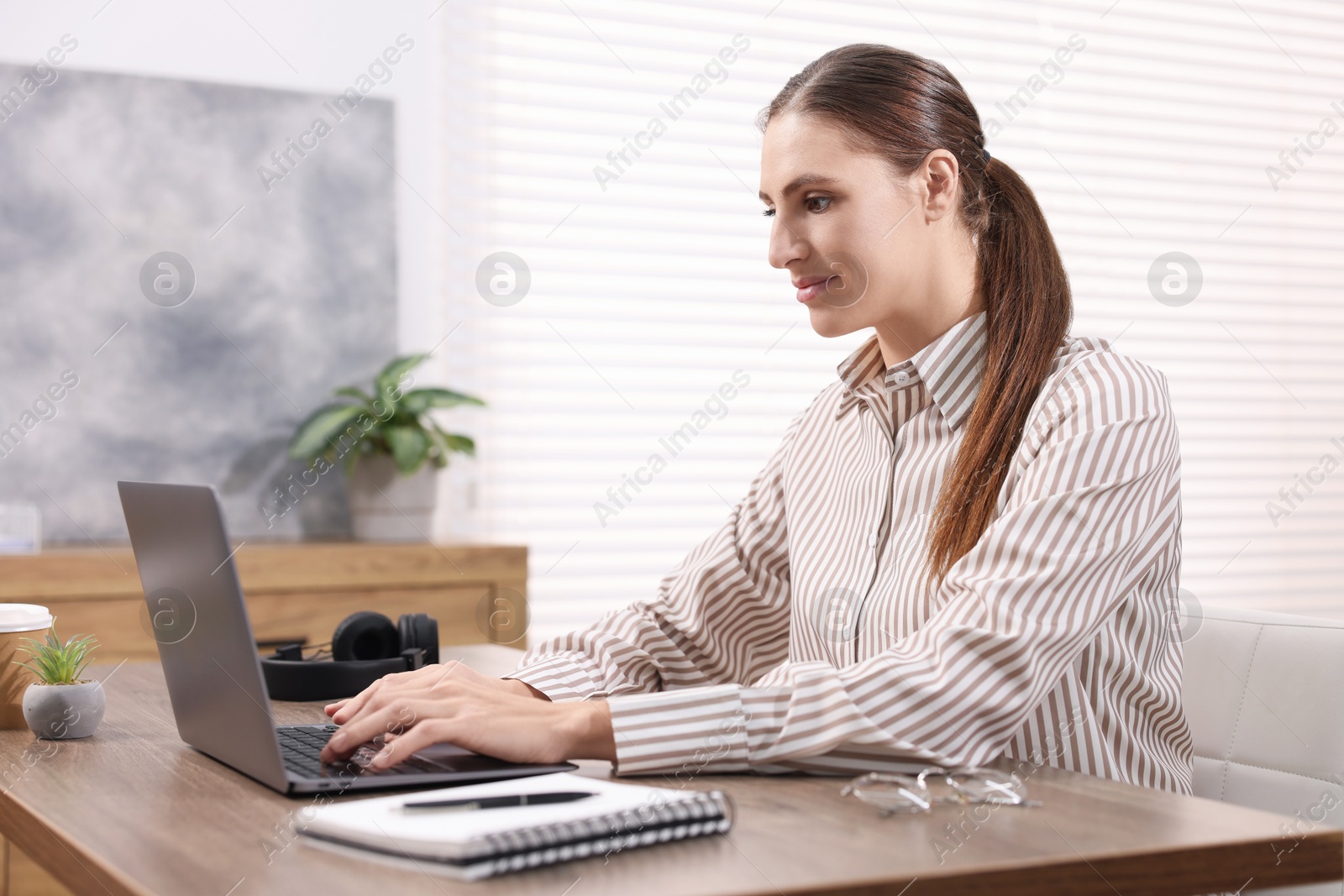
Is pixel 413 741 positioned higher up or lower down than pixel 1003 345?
lower down

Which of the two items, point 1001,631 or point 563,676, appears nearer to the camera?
point 1001,631

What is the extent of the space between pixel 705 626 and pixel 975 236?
613mm

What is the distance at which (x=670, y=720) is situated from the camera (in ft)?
3.43

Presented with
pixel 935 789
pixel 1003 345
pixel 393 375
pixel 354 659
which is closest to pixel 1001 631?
pixel 935 789

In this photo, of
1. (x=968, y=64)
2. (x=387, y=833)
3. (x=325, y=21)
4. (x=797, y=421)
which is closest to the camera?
(x=387, y=833)

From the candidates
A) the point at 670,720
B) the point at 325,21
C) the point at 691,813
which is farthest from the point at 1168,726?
the point at 325,21

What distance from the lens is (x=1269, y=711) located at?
1403mm

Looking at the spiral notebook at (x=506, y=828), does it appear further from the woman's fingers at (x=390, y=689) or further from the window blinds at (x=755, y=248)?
the window blinds at (x=755, y=248)

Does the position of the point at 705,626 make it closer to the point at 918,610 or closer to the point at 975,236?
the point at 918,610

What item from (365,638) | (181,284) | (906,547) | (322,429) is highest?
(181,284)

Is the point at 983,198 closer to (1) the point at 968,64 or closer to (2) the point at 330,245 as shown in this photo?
(2) the point at 330,245

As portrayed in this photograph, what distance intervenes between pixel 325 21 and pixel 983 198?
7.45 ft

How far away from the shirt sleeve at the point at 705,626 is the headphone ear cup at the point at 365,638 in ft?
0.58

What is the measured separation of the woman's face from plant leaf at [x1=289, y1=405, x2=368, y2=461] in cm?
180
